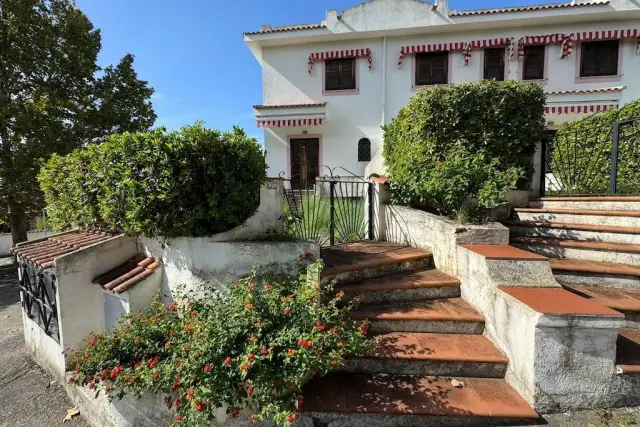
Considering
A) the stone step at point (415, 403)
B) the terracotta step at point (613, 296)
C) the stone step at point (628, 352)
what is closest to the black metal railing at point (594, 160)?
the terracotta step at point (613, 296)

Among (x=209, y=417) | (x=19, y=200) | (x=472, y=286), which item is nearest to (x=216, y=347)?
(x=209, y=417)

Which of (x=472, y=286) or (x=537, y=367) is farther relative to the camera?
(x=472, y=286)

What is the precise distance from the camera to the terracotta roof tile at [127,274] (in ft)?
10.8

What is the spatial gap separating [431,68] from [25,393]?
14.0 m

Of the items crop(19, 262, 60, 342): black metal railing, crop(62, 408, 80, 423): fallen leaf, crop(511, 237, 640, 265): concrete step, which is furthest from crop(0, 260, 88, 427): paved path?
crop(511, 237, 640, 265): concrete step

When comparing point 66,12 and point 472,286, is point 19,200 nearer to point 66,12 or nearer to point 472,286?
point 66,12

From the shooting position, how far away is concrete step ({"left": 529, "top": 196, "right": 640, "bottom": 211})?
14.5ft

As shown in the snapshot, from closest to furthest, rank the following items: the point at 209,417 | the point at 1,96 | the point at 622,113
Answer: the point at 209,417 < the point at 622,113 < the point at 1,96

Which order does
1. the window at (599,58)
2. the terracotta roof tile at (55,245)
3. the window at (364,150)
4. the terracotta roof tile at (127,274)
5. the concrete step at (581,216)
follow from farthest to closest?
the window at (364,150)
the window at (599,58)
the concrete step at (581,216)
the terracotta roof tile at (55,245)
the terracotta roof tile at (127,274)

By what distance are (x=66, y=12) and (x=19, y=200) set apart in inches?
271

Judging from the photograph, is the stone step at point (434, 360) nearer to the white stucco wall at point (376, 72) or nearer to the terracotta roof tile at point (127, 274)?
the terracotta roof tile at point (127, 274)

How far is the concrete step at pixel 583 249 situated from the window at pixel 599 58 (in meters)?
10.8

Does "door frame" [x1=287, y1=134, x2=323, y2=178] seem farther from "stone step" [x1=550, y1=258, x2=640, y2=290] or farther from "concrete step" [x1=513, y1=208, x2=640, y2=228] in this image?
"stone step" [x1=550, y1=258, x2=640, y2=290]

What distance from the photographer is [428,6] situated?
1070cm
